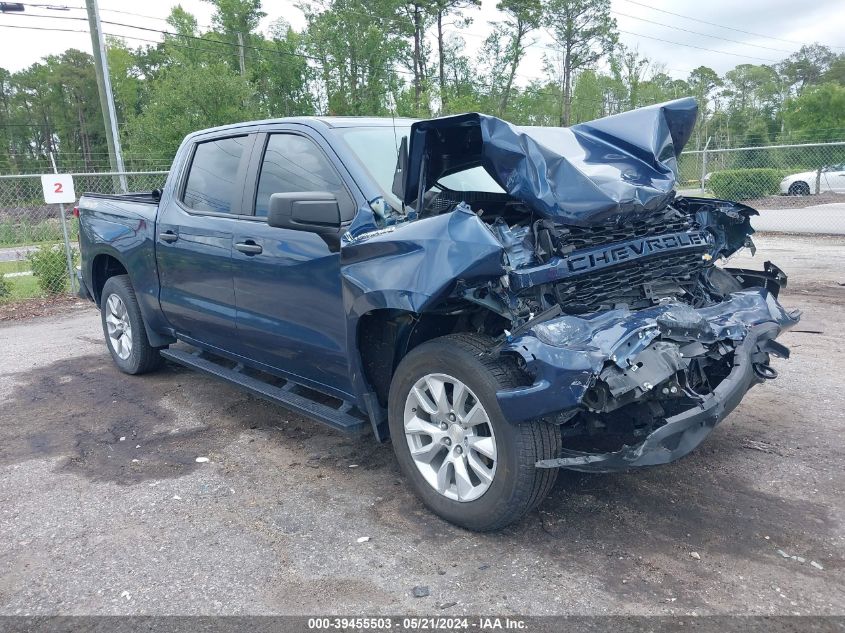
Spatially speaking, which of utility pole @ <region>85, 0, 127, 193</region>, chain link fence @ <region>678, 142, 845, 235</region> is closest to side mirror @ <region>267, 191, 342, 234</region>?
utility pole @ <region>85, 0, 127, 193</region>

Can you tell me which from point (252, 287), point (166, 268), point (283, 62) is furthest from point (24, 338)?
point (283, 62)

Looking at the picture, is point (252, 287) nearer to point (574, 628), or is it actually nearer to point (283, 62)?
point (574, 628)

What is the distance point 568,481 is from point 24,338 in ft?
23.1

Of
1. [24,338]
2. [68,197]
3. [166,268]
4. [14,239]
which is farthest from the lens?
[14,239]

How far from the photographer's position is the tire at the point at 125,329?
18.4ft

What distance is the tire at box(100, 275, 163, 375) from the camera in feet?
18.4

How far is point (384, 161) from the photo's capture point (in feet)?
12.6

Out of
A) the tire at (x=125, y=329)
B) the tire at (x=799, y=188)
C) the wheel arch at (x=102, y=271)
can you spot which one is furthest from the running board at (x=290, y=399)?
the tire at (x=799, y=188)

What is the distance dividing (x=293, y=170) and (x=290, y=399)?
53.9 inches

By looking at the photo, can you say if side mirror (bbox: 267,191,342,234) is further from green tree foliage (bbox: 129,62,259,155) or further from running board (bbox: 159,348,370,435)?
green tree foliage (bbox: 129,62,259,155)

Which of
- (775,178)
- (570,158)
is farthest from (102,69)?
(775,178)

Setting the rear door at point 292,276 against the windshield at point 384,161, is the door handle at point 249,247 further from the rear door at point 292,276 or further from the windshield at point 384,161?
the windshield at point 384,161

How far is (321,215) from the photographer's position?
3.31 metres

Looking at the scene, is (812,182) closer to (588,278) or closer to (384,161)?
(384,161)
